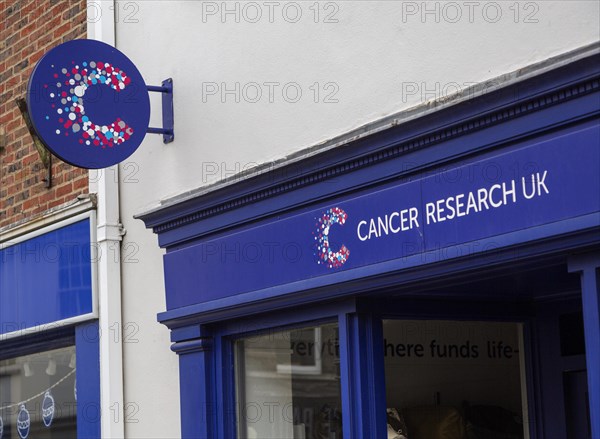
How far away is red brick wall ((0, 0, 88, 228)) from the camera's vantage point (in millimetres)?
7855

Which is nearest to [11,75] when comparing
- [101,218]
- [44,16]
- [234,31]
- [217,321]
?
[44,16]

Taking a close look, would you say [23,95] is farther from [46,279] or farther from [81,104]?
[81,104]

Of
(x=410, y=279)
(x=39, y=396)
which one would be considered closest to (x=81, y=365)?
(x=39, y=396)

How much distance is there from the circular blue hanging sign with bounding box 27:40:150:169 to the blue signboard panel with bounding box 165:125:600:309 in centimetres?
75

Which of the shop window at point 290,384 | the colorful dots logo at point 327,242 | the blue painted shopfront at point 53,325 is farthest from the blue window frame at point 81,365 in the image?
the colorful dots logo at point 327,242

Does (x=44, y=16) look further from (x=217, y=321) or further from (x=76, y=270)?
(x=217, y=321)

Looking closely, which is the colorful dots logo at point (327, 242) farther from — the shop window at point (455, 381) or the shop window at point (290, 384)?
the shop window at point (455, 381)

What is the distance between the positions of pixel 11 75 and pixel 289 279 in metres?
3.70

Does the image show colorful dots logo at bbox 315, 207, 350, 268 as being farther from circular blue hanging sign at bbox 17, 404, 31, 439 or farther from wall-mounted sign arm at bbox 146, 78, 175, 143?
circular blue hanging sign at bbox 17, 404, 31, 439

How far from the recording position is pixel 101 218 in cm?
731

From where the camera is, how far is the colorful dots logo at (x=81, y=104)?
6.23 meters

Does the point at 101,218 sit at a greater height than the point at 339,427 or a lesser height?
greater

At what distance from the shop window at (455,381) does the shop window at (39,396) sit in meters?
2.50

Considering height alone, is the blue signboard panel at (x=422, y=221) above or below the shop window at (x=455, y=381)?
above
